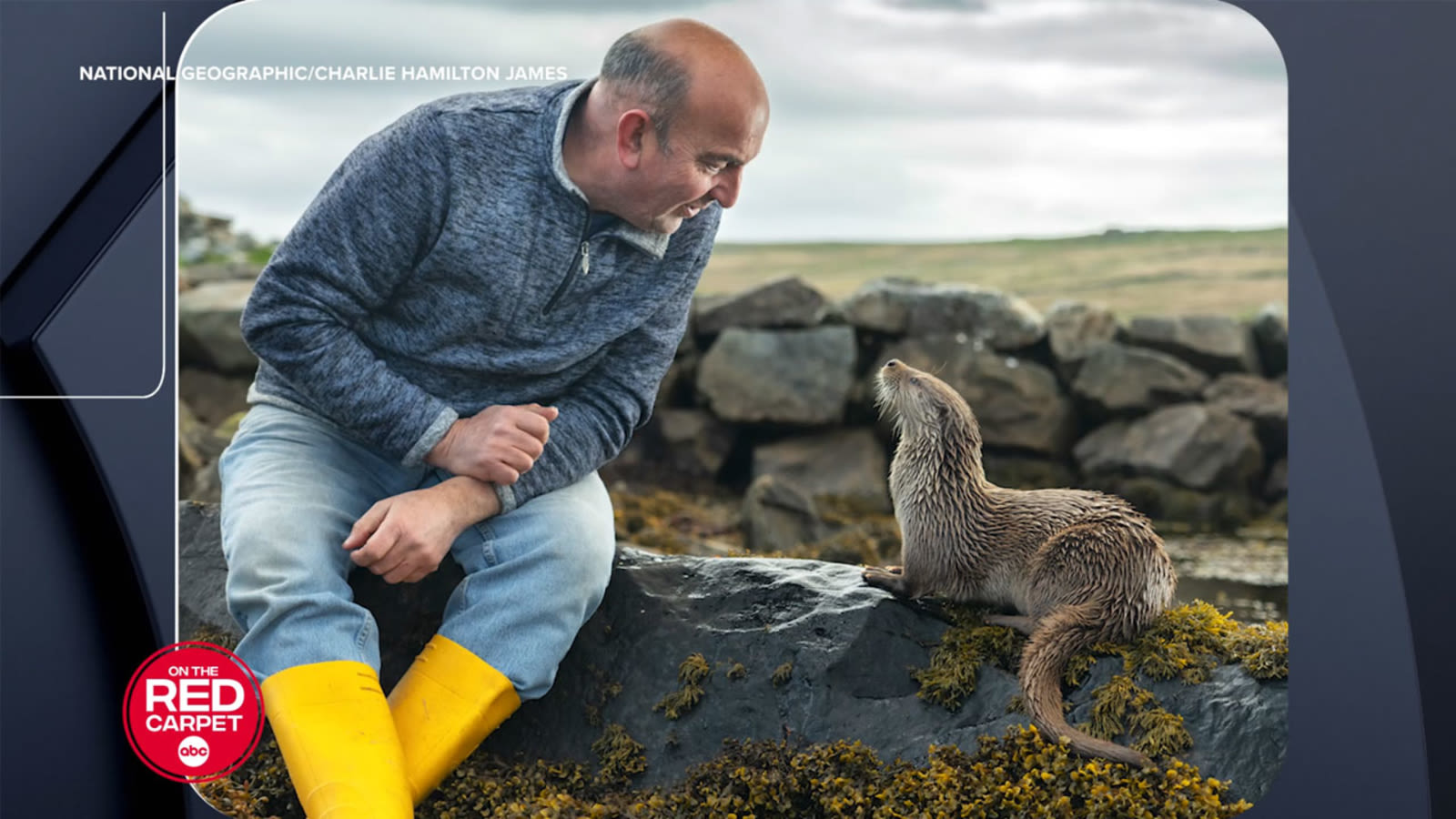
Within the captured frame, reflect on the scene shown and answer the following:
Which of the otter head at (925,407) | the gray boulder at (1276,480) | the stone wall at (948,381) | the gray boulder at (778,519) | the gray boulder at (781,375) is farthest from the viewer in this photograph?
the gray boulder at (781,375)

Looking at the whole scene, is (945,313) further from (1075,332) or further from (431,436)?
(431,436)

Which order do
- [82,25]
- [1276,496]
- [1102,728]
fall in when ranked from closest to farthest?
[1102,728] → [82,25] → [1276,496]

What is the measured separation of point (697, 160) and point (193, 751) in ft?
3.35

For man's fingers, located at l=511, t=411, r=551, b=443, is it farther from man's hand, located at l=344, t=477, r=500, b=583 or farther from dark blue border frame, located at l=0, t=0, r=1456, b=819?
dark blue border frame, located at l=0, t=0, r=1456, b=819

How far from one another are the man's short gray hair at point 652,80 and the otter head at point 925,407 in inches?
18.6

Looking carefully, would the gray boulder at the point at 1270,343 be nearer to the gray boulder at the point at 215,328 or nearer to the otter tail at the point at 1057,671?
the otter tail at the point at 1057,671

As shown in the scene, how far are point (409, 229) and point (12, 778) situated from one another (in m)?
0.93

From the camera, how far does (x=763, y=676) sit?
61.6 inches

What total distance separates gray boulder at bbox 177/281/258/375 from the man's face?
0.71 meters

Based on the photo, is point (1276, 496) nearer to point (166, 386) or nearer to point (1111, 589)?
point (1111, 589)

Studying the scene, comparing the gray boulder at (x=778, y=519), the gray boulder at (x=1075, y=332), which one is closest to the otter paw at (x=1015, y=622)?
the gray boulder at (x=778, y=519)

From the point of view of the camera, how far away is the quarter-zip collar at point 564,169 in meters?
1.52

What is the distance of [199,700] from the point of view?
1577 mm

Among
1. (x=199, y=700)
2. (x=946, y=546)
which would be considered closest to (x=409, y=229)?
(x=199, y=700)
